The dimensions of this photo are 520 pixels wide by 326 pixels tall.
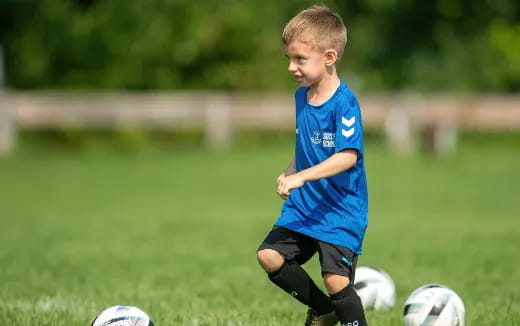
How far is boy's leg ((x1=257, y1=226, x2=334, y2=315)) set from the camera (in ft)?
16.8

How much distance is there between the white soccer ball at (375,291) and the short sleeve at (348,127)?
1810 millimetres

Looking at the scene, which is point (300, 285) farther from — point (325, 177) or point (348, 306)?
point (325, 177)

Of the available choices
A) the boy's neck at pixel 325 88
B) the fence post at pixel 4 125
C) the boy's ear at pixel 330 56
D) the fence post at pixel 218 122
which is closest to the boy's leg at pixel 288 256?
the boy's neck at pixel 325 88

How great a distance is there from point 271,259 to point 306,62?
46.0 inches

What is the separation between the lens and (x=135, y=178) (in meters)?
19.2

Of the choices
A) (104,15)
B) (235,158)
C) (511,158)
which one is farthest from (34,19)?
(511,158)

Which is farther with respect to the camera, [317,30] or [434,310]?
[434,310]

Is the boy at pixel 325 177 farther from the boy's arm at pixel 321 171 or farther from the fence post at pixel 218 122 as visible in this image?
the fence post at pixel 218 122

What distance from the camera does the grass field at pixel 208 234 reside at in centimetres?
659

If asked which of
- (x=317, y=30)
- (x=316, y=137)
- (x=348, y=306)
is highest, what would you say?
(x=317, y=30)

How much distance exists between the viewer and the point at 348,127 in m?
4.86

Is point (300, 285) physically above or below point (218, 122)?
above

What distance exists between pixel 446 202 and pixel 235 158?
26.4ft

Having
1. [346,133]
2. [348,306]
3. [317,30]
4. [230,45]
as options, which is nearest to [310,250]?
[348,306]
